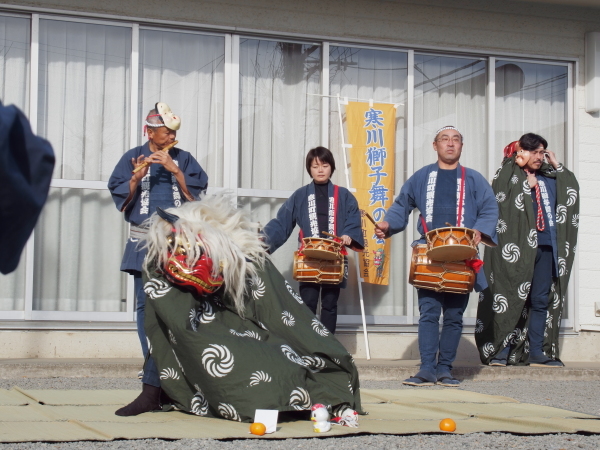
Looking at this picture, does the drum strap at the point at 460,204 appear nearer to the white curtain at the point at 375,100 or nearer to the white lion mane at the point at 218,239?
the white curtain at the point at 375,100

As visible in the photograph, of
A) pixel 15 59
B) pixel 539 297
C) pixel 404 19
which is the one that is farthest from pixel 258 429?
pixel 404 19

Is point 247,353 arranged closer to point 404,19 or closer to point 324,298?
point 324,298

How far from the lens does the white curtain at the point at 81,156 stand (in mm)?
6926

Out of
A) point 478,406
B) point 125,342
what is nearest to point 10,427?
point 478,406

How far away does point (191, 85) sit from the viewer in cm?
742

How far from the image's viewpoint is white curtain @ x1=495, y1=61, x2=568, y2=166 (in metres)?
8.25

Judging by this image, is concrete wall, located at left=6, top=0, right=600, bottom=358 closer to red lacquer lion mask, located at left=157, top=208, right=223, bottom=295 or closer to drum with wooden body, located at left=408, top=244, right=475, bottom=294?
drum with wooden body, located at left=408, top=244, right=475, bottom=294

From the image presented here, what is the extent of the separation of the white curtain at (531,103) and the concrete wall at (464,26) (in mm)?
172

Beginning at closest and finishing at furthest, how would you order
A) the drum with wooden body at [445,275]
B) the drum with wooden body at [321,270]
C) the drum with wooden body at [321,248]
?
the drum with wooden body at [445,275], the drum with wooden body at [321,248], the drum with wooden body at [321,270]

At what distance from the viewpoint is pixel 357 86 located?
7.85m

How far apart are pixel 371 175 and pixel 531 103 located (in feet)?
6.41

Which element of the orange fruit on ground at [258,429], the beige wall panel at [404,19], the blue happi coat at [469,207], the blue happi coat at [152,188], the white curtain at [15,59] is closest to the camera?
the orange fruit on ground at [258,429]

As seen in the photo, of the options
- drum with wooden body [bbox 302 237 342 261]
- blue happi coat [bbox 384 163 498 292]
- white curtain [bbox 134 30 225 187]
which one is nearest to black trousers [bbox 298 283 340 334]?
drum with wooden body [bbox 302 237 342 261]

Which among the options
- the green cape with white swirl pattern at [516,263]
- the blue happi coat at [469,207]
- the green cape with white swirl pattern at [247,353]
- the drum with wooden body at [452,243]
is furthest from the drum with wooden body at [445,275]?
the green cape with white swirl pattern at [247,353]
